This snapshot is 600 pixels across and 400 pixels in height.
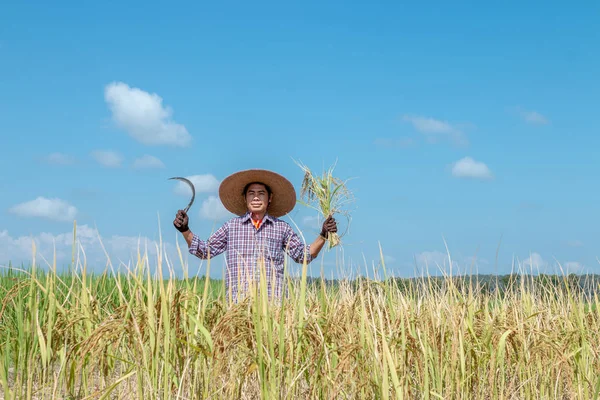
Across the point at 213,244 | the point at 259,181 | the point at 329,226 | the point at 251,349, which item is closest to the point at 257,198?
the point at 259,181

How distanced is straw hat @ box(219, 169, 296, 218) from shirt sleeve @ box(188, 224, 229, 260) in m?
0.42

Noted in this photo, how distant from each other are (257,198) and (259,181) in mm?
305

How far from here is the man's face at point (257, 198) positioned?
5.47m

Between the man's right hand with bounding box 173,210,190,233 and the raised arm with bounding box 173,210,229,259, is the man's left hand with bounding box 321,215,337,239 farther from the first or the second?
the man's right hand with bounding box 173,210,190,233

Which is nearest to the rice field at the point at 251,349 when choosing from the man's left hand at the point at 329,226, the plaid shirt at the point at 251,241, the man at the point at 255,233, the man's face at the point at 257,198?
the man's left hand at the point at 329,226

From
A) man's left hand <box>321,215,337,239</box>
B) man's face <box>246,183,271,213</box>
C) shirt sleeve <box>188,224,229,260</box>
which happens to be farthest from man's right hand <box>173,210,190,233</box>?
man's left hand <box>321,215,337,239</box>

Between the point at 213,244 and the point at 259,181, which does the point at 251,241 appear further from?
the point at 259,181

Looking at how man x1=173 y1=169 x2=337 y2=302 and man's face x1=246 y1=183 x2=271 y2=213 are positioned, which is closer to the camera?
man x1=173 y1=169 x2=337 y2=302

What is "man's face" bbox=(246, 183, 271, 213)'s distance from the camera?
5.47 metres

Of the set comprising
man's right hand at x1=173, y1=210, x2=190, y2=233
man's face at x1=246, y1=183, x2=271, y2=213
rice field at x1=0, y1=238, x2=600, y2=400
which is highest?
man's face at x1=246, y1=183, x2=271, y2=213

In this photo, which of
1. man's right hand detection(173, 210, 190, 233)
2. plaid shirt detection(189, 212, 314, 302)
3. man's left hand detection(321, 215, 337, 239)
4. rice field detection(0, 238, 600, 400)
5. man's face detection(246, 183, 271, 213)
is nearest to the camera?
rice field detection(0, 238, 600, 400)

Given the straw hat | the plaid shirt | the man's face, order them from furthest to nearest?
1. the straw hat
2. the man's face
3. the plaid shirt

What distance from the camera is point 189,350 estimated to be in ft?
9.32

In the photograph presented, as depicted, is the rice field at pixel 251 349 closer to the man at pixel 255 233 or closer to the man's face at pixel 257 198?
the man at pixel 255 233
